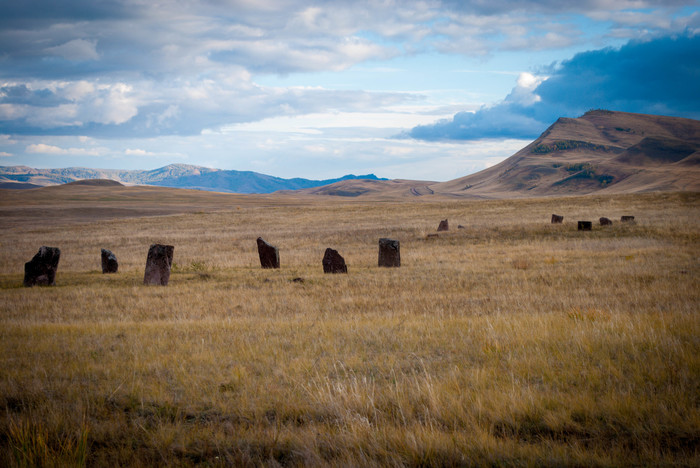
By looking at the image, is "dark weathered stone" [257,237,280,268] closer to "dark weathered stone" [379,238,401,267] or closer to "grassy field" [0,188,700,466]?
"dark weathered stone" [379,238,401,267]

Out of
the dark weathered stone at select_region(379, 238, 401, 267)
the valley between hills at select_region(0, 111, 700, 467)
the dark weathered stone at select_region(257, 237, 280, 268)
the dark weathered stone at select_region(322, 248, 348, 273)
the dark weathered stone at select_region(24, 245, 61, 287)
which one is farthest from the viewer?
the dark weathered stone at select_region(257, 237, 280, 268)

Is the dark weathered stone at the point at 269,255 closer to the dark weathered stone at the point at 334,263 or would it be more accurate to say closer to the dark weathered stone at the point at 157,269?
the dark weathered stone at the point at 334,263

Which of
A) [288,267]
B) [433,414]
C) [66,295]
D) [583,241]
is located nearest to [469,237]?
[583,241]

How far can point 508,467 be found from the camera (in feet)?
11.7

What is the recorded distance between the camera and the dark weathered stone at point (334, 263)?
1741 cm

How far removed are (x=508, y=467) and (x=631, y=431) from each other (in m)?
1.36

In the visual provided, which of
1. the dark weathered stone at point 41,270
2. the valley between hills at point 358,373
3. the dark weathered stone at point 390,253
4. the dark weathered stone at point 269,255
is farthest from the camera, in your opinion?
the dark weathered stone at point 269,255

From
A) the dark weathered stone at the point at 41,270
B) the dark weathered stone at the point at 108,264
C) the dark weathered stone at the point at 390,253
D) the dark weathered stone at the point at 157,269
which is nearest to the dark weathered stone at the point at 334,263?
the dark weathered stone at the point at 390,253

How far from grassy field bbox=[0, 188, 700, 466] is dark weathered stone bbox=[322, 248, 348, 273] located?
356cm

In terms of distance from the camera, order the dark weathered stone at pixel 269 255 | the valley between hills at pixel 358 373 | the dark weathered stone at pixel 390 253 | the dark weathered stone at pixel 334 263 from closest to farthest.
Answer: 1. the valley between hills at pixel 358 373
2. the dark weathered stone at pixel 334 263
3. the dark weathered stone at pixel 390 253
4. the dark weathered stone at pixel 269 255

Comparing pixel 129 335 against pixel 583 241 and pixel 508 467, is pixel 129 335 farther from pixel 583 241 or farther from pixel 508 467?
pixel 583 241

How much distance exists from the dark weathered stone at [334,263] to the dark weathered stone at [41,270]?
9.60 meters

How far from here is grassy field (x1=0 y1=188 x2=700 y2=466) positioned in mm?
3938

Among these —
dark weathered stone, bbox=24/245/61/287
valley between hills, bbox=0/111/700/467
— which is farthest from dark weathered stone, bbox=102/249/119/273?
valley between hills, bbox=0/111/700/467
